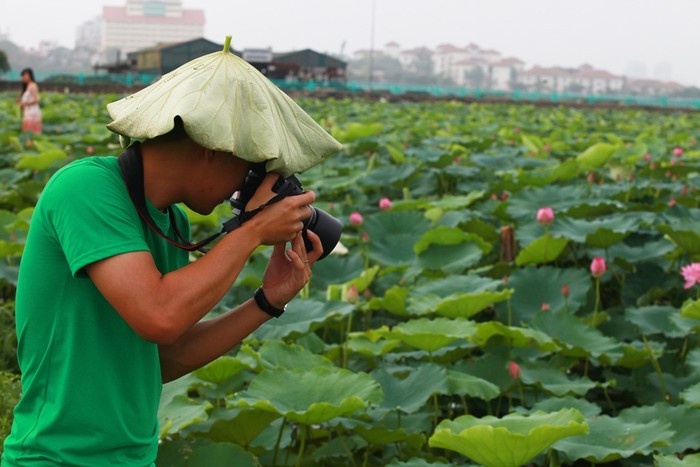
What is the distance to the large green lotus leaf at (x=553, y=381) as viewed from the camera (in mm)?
2262

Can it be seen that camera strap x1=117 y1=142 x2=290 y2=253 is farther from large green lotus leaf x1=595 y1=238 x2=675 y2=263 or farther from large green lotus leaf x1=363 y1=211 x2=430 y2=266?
large green lotus leaf x1=595 y1=238 x2=675 y2=263

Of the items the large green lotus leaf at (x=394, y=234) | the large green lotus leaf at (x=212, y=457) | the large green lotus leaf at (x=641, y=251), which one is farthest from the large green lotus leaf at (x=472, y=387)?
the large green lotus leaf at (x=641, y=251)

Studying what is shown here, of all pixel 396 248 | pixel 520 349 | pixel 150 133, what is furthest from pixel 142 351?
pixel 396 248

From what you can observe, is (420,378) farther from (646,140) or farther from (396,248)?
(646,140)

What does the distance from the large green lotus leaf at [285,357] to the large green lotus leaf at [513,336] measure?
0.37 m

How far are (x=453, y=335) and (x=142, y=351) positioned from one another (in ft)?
3.70

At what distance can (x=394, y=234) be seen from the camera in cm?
359

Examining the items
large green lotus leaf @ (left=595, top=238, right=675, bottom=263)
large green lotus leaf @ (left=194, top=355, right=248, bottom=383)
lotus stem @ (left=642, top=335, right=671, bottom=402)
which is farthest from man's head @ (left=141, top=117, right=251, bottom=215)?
large green lotus leaf @ (left=595, top=238, right=675, bottom=263)

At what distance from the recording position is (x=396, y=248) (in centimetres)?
350

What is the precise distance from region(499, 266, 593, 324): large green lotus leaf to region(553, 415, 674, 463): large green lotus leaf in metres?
0.92

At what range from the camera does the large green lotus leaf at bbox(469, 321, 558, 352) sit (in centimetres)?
235

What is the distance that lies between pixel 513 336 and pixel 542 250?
2.86 ft

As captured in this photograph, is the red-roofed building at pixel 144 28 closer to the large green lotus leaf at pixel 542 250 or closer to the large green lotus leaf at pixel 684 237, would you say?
the large green lotus leaf at pixel 542 250

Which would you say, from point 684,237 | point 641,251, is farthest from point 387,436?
point 641,251
